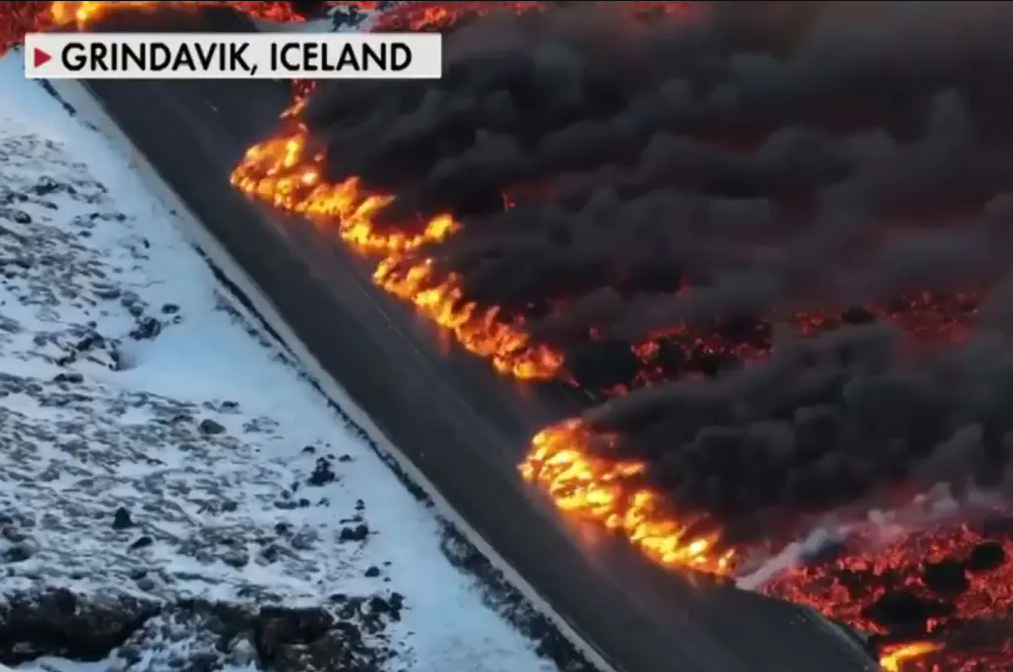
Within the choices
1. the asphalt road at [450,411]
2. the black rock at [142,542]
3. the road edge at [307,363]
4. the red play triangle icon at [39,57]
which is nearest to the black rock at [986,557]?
the asphalt road at [450,411]

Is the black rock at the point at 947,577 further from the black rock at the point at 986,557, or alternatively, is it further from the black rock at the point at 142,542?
the black rock at the point at 142,542

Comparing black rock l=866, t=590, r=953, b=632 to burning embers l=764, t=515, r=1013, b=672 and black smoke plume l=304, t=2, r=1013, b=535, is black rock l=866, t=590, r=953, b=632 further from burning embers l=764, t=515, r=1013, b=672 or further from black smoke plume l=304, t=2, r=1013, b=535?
black smoke plume l=304, t=2, r=1013, b=535

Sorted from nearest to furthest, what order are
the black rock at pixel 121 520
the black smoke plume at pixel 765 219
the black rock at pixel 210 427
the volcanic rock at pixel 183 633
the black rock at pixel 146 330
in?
the black smoke plume at pixel 765 219
the volcanic rock at pixel 183 633
the black rock at pixel 121 520
the black rock at pixel 210 427
the black rock at pixel 146 330

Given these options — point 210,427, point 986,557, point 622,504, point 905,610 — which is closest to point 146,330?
point 210,427

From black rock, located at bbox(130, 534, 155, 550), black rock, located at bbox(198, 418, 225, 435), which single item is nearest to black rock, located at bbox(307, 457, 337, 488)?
black rock, located at bbox(198, 418, 225, 435)

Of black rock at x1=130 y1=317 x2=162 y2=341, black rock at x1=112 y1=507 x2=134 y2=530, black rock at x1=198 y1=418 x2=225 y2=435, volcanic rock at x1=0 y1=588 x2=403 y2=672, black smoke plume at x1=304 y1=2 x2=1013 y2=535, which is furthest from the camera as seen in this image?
black rock at x1=130 y1=317 x2=162 y2=341

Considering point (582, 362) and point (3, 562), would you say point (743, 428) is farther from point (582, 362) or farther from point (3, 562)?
point (3, 562)

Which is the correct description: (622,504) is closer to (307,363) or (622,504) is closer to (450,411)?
(450,411)
